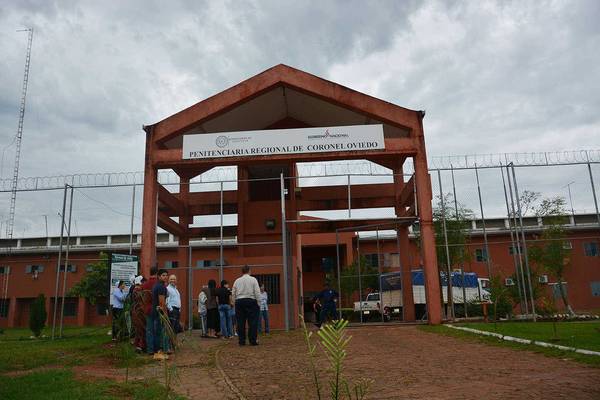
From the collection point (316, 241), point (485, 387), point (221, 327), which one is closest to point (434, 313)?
point (221, 327)

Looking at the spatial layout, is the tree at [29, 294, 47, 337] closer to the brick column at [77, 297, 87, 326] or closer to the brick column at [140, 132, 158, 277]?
the brick column at [140, 132, 158, 277]

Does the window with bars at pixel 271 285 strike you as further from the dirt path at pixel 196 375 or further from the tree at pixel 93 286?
the tree at pixel 93 286

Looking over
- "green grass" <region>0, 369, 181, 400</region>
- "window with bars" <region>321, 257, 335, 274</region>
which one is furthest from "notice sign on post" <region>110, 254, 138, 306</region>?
"window with bars" <region>321, 257, 335, 274</region>

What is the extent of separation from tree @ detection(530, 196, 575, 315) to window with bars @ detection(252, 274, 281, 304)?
13.3 metres

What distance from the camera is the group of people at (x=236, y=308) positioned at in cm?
1095

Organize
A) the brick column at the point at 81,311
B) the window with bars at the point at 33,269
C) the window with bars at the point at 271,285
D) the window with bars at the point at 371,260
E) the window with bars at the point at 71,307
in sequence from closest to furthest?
the window with bars at the point at 271,285 → the window with bars at the point at 371,260 → the brick column at the point at 81,311 → the window with bars at the point at 71,307 → the window with bars at the point at 33,269

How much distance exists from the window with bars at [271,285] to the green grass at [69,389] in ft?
35.8

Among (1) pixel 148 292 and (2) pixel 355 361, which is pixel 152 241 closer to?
(1) pixel 148 292

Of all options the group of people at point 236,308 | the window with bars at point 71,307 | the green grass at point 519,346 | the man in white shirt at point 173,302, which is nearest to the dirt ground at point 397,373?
the green grass at point 519,346

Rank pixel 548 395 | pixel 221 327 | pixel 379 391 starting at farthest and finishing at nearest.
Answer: pixel 221 327 < pixel 379 391 < pixel 548 395

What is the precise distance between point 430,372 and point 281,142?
10.9 m

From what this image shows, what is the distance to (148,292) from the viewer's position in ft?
29.4

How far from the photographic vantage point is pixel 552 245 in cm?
2350

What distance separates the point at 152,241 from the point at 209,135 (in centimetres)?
383
